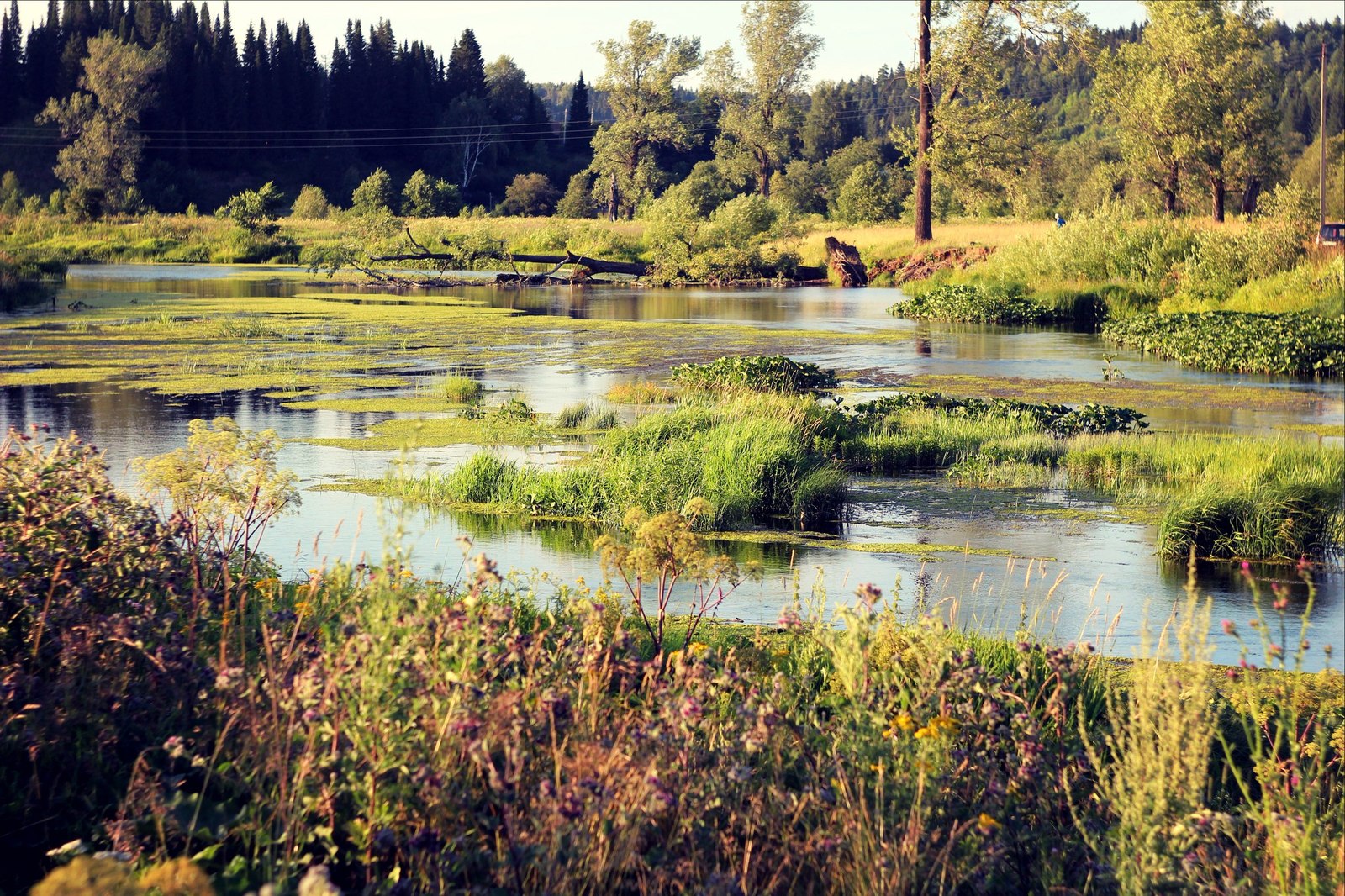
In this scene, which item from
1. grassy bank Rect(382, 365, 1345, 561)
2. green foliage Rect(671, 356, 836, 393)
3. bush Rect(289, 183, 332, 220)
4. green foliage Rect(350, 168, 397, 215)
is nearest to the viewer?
grassy bank Rect(382, 365, 1345, 561)

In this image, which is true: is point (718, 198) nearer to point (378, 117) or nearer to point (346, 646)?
point (378, 117)

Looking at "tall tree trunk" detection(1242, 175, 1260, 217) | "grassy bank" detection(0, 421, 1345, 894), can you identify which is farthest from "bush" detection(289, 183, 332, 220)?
"grassy bank" detection(0, 421, 1345, 894)

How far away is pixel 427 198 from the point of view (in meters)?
80.2

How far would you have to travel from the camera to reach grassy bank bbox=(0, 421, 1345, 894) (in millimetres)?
3633

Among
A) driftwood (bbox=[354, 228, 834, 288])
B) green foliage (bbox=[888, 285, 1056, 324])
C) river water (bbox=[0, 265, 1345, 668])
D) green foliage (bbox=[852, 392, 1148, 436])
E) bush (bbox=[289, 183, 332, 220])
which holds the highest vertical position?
bush (bbox=[289, 183, 332, 220])

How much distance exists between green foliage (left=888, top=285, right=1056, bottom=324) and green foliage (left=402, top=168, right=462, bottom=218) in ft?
148

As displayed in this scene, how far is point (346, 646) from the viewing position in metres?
4.04

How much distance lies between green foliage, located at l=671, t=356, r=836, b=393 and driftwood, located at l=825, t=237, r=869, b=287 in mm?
31100

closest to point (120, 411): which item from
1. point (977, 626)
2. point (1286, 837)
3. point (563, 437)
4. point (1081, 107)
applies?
point (563, 437)

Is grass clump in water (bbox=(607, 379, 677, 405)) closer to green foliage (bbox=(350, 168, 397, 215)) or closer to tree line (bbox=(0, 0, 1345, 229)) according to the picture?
tree line (bbox=(0, 0, 1345, 229))

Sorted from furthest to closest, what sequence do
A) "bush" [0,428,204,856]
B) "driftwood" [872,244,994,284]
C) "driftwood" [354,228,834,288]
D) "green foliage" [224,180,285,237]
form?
1. "green foliage" [224,180,285,237]
2. "driftwood" [354,228,834,288]
3. "driftwood" [872,244,994,284]
4. "bush" [0,428,204,856]

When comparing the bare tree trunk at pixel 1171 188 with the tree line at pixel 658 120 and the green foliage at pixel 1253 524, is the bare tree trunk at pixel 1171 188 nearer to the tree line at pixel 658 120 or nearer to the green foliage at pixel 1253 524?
the tree line at pixel 658 120

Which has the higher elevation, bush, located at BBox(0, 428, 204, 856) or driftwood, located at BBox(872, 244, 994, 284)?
driftwood, located at BBox(872, 244, 994, 284)

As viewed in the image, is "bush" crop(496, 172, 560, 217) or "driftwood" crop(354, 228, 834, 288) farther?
"bush" crop(496, 172, 560, 217)
